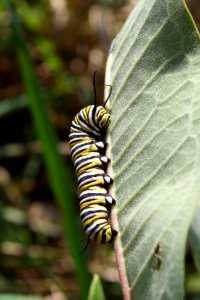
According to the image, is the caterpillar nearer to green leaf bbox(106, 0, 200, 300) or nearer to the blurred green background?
green leaf bbox(106, 0, 200, 300)

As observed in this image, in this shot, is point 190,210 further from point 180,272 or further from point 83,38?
point 83,38

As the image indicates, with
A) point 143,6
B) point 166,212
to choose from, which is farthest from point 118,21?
point 166,212

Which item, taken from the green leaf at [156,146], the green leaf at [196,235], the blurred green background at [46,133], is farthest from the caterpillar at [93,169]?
the blurred green background at [46,133]

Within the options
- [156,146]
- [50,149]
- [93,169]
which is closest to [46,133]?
[50,149]

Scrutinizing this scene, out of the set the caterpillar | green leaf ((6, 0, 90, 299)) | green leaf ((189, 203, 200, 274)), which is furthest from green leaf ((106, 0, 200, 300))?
green leaf ((6, 0, 90, 299))

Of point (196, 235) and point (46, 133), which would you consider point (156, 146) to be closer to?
point (196, 235)

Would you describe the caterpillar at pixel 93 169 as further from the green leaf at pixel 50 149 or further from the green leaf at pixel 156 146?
the green leaf at pixel 50 149
